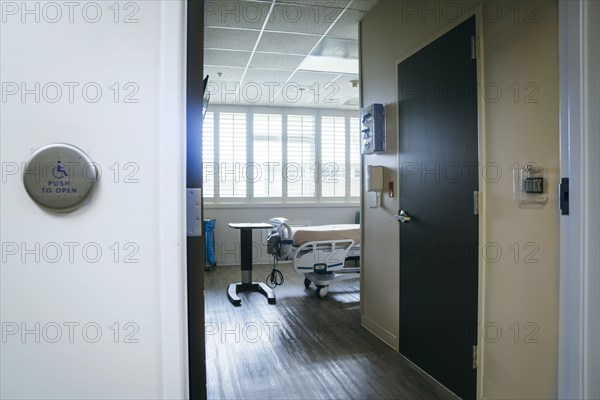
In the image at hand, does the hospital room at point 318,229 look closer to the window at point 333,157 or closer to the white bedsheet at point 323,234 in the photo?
the white bedsheet at point 323,234

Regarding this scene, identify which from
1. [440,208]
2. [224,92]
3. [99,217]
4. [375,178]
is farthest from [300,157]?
[99,217]

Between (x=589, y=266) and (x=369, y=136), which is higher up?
(x=369, y=136)

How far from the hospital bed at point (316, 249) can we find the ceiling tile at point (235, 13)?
215cm

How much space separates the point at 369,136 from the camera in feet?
10.2

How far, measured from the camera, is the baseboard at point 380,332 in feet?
9.40

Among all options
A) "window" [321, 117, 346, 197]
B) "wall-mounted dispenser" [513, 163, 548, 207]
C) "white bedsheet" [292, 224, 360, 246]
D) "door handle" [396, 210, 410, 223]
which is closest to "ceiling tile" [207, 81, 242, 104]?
"window" [321, 117, 346, 197]

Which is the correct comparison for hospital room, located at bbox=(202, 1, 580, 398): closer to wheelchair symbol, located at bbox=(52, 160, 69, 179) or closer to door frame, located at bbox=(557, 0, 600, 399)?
door frame, located at bbox=(557, 0, 600, 399)

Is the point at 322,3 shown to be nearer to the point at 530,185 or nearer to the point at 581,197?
the point at 530,185

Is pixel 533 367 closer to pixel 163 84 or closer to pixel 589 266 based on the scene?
pixel 589 266

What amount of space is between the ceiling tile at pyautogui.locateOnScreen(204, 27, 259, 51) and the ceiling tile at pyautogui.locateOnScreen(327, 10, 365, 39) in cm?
80

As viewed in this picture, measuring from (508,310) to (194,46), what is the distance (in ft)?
5.93

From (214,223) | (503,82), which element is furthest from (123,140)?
(214,223)

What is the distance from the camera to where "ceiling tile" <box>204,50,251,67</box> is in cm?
432

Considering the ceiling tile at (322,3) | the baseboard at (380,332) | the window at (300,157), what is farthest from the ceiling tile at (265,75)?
the baseboard at (380,332)
